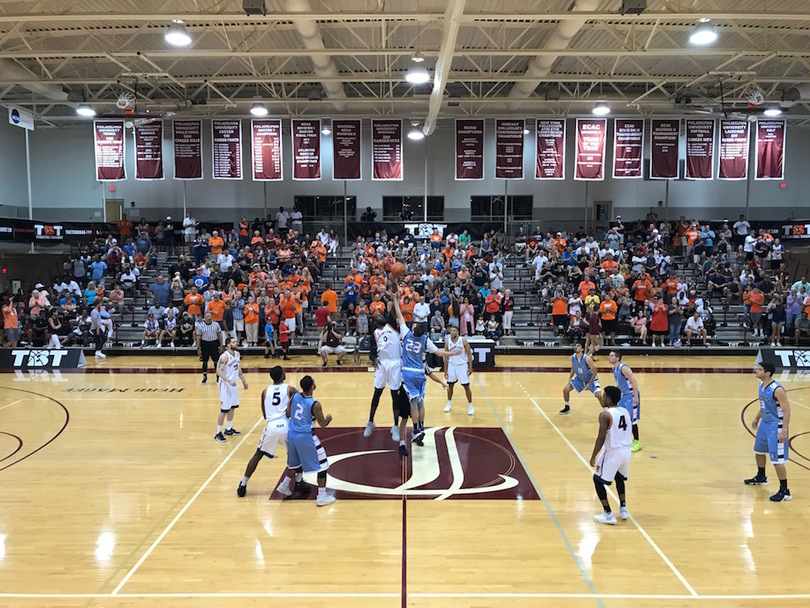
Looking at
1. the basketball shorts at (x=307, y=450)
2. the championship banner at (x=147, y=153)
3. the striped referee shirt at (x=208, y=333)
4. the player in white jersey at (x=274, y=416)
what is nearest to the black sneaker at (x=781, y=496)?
the basketball shorts at (x=307, y=450)

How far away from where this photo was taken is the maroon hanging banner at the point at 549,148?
20.7 metres

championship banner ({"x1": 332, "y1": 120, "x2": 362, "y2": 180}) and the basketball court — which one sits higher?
championship banner ({"x1": 332, "y1": 120, "x2": 362, "y2": 180})

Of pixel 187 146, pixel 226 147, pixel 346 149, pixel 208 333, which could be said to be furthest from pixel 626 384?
pixel 187 146

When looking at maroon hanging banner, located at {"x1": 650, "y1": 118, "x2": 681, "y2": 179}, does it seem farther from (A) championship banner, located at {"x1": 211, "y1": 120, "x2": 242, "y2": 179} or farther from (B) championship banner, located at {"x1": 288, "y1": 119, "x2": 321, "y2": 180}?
(A) championship banner, located at {"x1": 211, "y1": 120, "x2": 242, "y2": 179}

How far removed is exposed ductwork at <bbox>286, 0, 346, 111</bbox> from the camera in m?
12.9

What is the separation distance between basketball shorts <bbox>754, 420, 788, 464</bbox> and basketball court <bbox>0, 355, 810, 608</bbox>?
22.0 inches

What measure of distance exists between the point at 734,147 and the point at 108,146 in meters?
21.6

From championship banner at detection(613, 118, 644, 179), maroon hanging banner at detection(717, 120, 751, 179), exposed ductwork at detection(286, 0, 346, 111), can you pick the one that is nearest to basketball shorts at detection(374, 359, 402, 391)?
A: exposed ductwork at detection(286, 0, 346, 111)

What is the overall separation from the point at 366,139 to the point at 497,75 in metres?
10.7

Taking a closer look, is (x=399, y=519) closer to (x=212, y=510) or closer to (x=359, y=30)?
(x=212, y=510)

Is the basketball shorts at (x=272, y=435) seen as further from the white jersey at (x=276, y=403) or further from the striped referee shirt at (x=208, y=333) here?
the striped referee shirt at (x=208, y=333)

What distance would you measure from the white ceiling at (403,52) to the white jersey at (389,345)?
6.67 meters

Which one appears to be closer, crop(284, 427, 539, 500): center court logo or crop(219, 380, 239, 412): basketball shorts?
crop(284, 427, 539, 500): center court logo

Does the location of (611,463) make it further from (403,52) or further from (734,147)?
(734,147)
